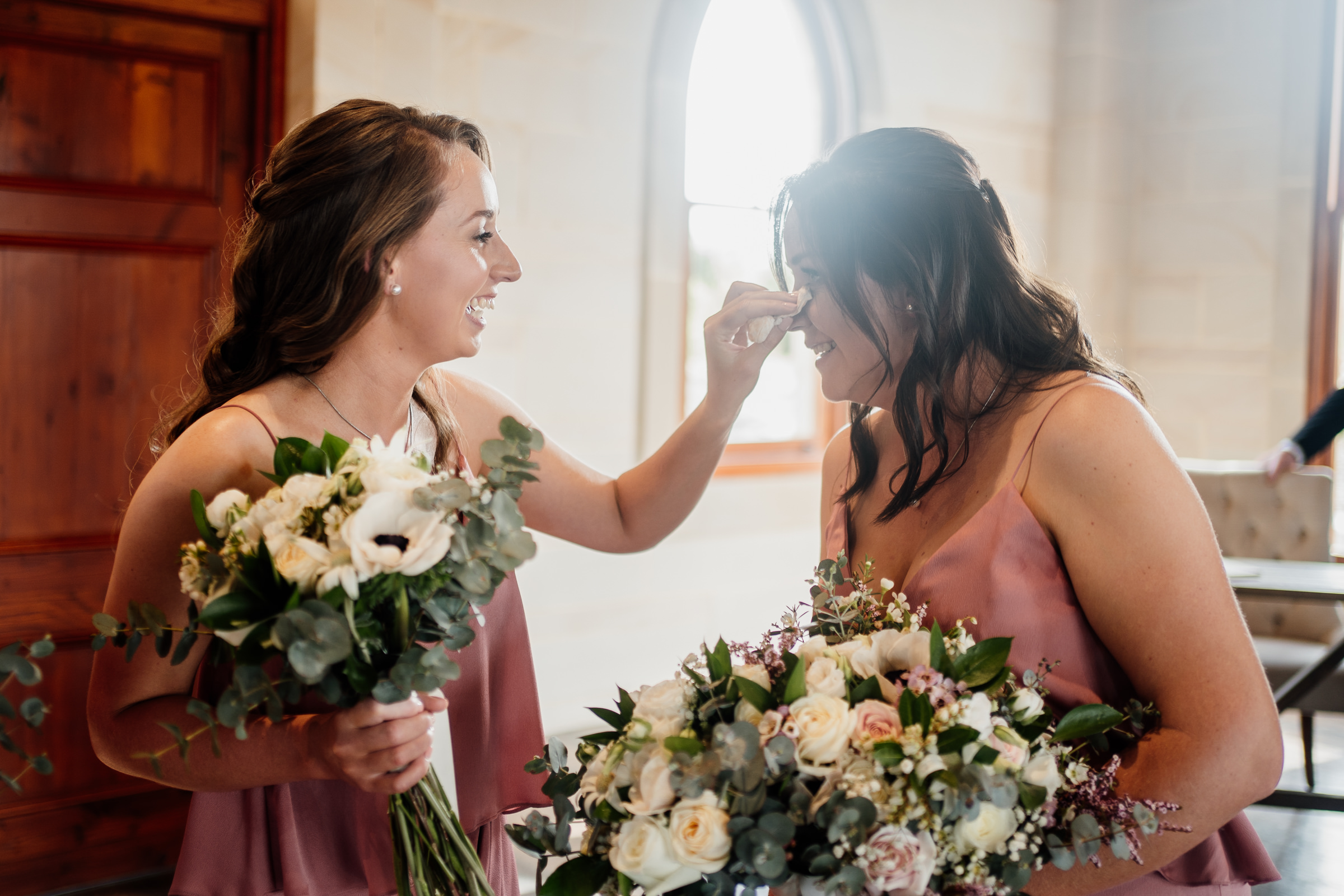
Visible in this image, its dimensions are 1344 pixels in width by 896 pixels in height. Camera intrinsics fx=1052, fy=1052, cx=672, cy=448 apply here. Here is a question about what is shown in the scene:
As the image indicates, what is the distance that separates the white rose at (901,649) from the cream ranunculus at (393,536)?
0.50 metres

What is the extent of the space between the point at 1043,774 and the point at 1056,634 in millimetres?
378

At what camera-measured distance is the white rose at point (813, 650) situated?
1.18 meters

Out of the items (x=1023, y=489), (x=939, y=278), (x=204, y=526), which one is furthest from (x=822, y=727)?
(x=939, y=278)

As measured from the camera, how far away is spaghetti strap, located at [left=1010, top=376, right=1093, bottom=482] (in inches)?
56.2

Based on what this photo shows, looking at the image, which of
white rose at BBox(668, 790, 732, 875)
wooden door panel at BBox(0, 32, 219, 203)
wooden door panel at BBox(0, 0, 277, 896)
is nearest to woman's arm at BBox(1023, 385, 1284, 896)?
white rose at BBox(668, 790, 732, 875)

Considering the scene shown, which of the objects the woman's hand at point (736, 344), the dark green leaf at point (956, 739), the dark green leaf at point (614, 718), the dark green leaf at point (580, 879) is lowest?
the dark green leaf at point (580, 879)

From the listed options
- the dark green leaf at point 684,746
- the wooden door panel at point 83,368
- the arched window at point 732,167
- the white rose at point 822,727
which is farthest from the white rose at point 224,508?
the arched window at point 732,167

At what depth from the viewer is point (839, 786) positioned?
1.00 metres

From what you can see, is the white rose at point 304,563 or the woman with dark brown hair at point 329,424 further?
the woman with dark brown hair at point 329,424

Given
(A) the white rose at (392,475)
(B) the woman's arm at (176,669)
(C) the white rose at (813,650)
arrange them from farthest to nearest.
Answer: (B) the woman's arm at (176,669)
(C) the white rose at (813,650)
(A) the white rose at (392,475)

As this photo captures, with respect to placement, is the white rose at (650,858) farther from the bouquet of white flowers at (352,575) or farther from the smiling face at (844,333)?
the smiling face at (844,333)

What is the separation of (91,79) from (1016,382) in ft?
9.53

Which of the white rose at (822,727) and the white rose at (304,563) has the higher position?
the white rose at (304,563)

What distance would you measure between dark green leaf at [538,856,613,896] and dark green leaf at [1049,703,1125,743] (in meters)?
0.50
